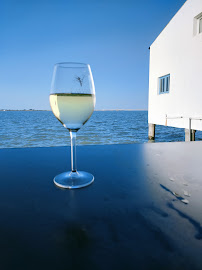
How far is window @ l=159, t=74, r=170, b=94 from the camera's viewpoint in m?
9.94

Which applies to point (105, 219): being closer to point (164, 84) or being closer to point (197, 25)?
point (197, 25)

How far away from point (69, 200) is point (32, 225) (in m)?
0.11

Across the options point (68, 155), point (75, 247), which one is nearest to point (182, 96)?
point (68, 155)

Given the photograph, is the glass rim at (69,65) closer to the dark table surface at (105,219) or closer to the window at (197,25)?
the dark table surface at (105,219)

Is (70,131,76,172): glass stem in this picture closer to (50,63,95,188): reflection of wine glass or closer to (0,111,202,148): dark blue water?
(50,63,95,188): reflection of wine glass

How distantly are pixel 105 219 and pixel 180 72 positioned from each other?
30.2 feet

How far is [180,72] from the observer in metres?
8.62

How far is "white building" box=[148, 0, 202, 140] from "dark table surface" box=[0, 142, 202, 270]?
7.59 m

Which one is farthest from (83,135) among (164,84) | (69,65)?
(69,65)

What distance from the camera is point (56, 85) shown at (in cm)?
63

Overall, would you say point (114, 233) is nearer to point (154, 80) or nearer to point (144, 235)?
point (144, 235)

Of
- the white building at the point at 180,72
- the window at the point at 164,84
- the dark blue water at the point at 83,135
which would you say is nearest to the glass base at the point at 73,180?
the white building at the point at 180,72

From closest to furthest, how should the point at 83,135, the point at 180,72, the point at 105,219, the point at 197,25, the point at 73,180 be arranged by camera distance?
the point at 105,219, the point at 73,180, the point at 197,25, the point at 180,72, the point at 83,135

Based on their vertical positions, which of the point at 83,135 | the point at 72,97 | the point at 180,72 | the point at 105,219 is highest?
the point at 180,72
